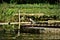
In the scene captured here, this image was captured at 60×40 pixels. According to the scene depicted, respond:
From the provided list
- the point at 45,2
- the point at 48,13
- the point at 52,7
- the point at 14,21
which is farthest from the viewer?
the point at 45,2

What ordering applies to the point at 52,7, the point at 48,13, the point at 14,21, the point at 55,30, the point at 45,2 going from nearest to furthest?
the point at 55,30
the point at 14,21
the point at 48,13
the point at 52,7
the point at 45,2

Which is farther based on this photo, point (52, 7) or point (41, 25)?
point (52, 7)

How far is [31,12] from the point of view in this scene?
14.9 m

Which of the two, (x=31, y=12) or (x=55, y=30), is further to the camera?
(x=31, y=12)

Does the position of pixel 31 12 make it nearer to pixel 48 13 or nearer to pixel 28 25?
pixel 48 13

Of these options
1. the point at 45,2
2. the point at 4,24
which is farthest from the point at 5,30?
the point at 45,2

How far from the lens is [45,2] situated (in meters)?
17.6

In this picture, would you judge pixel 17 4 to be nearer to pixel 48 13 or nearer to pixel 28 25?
pixel 48 13

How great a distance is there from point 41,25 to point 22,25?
0.92 meters

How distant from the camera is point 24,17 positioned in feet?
45.2

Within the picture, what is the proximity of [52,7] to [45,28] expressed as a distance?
172 inches

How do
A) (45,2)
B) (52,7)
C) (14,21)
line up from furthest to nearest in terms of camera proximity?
(45,2) < (52,7) < (14,21)

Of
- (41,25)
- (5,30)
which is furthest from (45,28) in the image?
(5,30)

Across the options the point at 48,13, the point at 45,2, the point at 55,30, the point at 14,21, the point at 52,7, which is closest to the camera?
the point at 55,30
